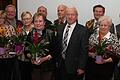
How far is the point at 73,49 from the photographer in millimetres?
4492

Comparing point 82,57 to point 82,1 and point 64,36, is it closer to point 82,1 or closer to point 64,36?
point 64,36

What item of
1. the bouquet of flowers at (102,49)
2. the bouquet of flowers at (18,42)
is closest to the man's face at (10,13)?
the bouquet of flowers at (18,42)

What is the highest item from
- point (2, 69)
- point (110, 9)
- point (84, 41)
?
point (110, 9)

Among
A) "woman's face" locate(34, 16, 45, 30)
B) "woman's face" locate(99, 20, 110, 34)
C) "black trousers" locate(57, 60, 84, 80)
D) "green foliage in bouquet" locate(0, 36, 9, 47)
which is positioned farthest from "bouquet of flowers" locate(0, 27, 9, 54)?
"woman's face" locate(99, 20, 110, 34)

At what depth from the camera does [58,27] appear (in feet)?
15.6

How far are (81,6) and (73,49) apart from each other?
230 centimetres

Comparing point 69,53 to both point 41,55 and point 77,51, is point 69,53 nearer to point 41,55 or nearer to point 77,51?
point 77,51

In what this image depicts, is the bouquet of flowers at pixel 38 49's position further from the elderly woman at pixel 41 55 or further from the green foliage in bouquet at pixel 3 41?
the green foliage in bouquet at pixel 3 41

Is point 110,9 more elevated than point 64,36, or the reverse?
point 110,9

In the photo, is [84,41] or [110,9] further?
[110,9]

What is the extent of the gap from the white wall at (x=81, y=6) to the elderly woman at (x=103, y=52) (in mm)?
1839

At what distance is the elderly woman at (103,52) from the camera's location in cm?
437

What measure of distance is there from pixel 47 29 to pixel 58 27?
207mm

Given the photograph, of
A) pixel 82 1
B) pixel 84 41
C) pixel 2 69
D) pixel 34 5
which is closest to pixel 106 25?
pixel 84 41
